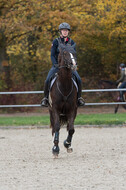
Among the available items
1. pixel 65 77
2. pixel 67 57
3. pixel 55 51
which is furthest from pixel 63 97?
pixel 55 51

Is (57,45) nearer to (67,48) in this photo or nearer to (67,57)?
(67,48)

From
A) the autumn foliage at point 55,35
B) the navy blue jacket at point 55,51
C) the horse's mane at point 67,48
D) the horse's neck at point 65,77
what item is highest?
the horse's mane at point 67,48

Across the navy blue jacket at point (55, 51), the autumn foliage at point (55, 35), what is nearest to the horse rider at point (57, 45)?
the navy blue jacket at point (55, 51)

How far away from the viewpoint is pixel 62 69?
10203 millimetres

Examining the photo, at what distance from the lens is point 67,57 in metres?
10.1

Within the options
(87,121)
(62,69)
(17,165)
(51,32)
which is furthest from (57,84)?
(51,32)

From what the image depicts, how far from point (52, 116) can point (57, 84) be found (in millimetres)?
1258

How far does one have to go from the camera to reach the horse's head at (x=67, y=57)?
Result: 9.95 meters

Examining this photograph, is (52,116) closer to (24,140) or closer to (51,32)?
(24,140)

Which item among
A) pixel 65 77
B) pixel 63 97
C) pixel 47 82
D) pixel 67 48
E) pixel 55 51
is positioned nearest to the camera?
pixel 67 48

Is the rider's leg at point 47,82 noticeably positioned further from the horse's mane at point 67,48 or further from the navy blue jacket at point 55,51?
the horse's mane at point 67,48

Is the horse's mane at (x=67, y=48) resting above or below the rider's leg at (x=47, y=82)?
above

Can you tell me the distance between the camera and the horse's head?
32.7 feet

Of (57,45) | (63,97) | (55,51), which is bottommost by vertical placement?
(63,97)
